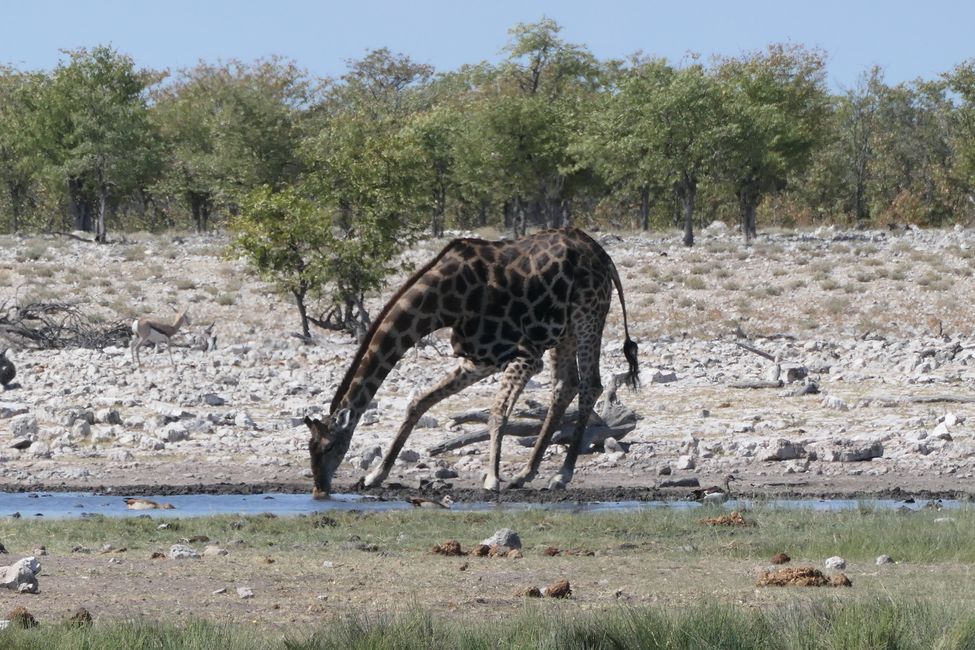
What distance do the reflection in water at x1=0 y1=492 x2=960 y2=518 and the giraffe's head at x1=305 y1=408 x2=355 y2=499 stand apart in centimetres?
18

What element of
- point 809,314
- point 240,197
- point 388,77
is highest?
point 388,77

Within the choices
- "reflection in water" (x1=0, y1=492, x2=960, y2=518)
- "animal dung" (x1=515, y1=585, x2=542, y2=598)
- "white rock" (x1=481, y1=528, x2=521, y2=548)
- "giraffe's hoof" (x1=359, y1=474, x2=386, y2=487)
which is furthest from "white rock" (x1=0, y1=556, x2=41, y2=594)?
"giraffe's hoof" (x1=359, y1=474, x2=386, y2=487)

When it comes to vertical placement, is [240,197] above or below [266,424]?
above

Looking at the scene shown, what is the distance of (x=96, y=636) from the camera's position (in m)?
6.49

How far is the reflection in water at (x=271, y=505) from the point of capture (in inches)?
524

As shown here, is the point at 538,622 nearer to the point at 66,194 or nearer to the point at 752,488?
the point at 752,488

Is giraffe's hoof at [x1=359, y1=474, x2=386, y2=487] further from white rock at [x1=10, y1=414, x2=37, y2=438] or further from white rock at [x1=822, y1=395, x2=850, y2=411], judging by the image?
white rock at [x1=822, y1=395, x2=850, y2=411]

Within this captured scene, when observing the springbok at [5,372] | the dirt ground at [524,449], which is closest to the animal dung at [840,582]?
the dirt ground at [524,449]

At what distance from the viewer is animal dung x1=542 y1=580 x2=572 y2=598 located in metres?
8.36

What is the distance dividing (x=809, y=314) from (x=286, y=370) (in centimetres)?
1891

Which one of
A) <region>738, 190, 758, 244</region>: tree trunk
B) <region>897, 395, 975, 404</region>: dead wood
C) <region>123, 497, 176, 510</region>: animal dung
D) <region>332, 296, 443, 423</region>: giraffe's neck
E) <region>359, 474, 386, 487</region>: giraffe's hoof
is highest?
<region>738, 190, 758, 244</region>: tree trunk

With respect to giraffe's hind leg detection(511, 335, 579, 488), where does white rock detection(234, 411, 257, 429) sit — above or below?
below

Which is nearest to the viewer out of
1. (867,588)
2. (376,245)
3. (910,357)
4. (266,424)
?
(867,588)

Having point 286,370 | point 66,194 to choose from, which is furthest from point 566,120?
point 286,370
